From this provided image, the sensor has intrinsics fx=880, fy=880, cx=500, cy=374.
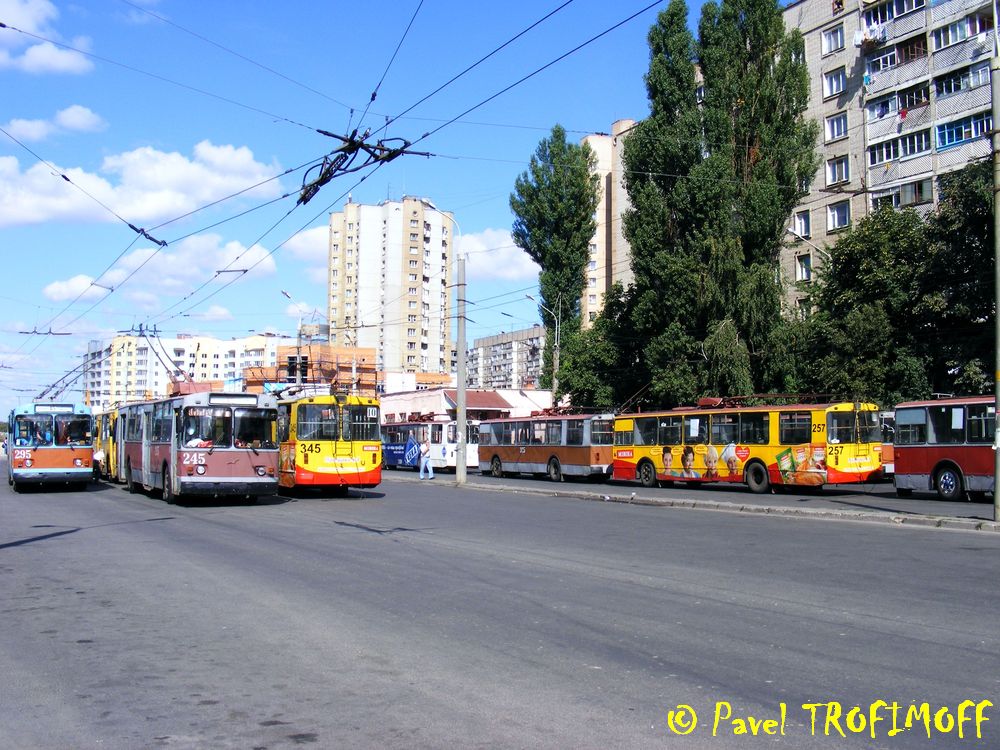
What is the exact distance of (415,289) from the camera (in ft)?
408

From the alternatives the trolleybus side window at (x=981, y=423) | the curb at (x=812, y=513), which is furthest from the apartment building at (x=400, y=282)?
the trolleybus side window at (x=981, y=423)

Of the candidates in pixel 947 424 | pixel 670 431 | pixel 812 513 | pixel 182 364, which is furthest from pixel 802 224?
pixel 182 364

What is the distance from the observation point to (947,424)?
23047 millimetres

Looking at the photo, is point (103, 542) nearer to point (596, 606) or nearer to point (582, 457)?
point (596, 606)

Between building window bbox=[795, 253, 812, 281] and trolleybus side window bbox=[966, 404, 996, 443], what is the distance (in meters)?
29.3

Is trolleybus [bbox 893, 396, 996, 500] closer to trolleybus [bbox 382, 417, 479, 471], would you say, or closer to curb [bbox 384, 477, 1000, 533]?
curb [bbox 384, 477, 1000, 533]

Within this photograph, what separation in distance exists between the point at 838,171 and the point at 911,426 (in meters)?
29.0

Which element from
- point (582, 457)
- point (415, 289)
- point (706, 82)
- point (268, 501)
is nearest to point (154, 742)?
point (268, 501)

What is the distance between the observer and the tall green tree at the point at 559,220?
50.0 metres

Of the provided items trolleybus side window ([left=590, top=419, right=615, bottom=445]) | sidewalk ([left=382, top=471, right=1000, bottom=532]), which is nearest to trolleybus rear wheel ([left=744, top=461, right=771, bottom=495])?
sidewalk ([left=382, top=471, right=1000, bottom=532])

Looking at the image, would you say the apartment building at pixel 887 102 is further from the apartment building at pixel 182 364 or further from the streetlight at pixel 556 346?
the apartment building at pixel 182 364

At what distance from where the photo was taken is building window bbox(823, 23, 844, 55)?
160 ft

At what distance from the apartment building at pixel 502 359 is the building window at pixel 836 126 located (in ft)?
309

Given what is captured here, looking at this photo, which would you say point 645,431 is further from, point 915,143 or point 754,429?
point 915,143
